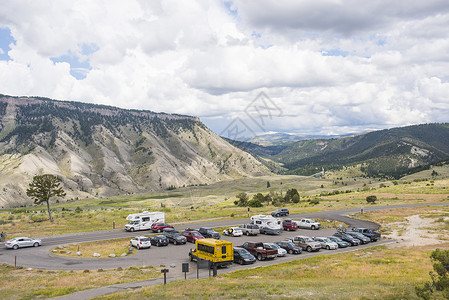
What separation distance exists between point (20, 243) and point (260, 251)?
29.4 metres

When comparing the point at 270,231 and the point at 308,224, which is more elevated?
the point at 270,231

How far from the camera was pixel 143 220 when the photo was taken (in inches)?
2124

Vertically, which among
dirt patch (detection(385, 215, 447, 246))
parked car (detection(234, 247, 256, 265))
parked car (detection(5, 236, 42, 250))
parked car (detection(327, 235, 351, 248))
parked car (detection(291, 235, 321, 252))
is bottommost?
dirt patch (detection(385, 215, 447, 246))

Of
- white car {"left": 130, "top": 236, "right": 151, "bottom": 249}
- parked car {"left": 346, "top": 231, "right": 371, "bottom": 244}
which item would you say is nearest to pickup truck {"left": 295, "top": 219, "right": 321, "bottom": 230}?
parked car {"left": 346, "top": 231, "right": 371, "bottom": 244}

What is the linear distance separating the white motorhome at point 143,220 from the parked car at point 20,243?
13.9m

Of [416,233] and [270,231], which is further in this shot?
[270,231]

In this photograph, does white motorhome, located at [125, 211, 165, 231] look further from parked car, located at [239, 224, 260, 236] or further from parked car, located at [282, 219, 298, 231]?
parked car, located at [282, 219, 298, 231]

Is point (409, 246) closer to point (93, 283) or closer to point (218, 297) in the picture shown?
point (218, 297)

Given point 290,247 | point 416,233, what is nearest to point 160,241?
point 290,247

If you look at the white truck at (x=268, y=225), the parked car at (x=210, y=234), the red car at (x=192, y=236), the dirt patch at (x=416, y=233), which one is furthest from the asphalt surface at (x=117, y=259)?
the dirt patch at (x=416, y=233)

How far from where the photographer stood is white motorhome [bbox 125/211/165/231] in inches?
2079

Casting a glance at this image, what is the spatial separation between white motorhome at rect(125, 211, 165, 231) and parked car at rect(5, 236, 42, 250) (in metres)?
13.9

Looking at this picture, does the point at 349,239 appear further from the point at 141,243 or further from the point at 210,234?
the point at 141,243

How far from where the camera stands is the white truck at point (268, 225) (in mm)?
49344
